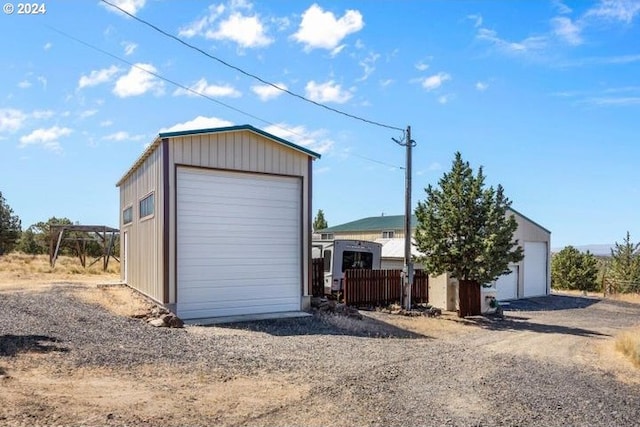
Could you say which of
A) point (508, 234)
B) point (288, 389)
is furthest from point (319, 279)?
point (288, 389)

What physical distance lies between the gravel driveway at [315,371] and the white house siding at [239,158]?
239 centimetres

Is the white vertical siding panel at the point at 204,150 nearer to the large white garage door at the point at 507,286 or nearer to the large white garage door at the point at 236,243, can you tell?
the large white garage door at the point at 236,243

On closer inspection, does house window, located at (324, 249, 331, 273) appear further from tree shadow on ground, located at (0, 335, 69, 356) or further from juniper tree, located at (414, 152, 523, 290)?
tree shadow on ground, located at (0, 335, 69, 356)

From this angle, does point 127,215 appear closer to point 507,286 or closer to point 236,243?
point 236,243

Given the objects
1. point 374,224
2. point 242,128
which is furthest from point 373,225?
point 242,128

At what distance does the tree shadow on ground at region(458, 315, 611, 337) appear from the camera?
14.3 meters

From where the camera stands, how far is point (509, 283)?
24.2 m

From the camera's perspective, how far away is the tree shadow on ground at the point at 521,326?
14331mm

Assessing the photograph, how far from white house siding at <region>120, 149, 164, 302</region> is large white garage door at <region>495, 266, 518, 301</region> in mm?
15821

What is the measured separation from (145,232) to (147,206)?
769 mm

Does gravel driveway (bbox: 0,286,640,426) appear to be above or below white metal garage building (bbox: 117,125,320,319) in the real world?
below

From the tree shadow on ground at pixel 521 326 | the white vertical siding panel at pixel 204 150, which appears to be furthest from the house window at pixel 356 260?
the white vertical siding panel at pixel 204 150

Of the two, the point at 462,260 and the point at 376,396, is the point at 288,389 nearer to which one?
the point at 376,396

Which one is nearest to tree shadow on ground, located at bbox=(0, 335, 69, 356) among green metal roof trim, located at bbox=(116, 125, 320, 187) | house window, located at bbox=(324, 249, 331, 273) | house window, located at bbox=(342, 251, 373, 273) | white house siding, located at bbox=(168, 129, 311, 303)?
white house siding, located at bbox=(168, 129, 311, 303)
